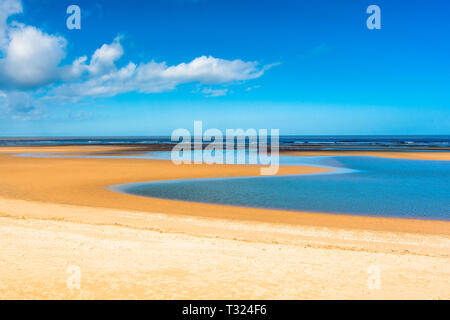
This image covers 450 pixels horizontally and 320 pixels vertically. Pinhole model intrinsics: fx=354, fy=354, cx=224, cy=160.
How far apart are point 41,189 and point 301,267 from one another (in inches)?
649

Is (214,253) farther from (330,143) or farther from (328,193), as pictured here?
(330,143)

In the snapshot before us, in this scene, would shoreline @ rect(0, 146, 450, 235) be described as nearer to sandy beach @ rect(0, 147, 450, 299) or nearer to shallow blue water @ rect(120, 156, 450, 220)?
sandy beach @ rect(0, 147, 450, 299)

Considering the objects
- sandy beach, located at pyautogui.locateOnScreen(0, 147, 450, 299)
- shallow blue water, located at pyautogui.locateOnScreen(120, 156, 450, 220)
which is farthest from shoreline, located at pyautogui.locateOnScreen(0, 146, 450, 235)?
shallow blue water, located at pyautogui.locateOnScreen(120, 156, 450, 220)

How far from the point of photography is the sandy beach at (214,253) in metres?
5.99

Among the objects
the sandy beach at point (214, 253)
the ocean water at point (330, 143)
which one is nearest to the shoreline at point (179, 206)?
the sandy beach at point (214, 253)

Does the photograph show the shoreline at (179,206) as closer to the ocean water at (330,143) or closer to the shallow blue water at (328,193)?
the shallow blue water at (328,193)

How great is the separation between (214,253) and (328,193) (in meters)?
11.3

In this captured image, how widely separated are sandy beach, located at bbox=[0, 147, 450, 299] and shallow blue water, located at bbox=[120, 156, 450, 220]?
151 centimetres

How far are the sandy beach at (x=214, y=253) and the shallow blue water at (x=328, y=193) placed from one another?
151 centimetres

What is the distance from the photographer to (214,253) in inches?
314

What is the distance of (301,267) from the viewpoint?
7117mm

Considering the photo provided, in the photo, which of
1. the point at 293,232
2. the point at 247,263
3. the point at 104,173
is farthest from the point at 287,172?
the point at 247,263

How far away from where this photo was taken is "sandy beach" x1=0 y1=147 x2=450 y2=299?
19.7ft
